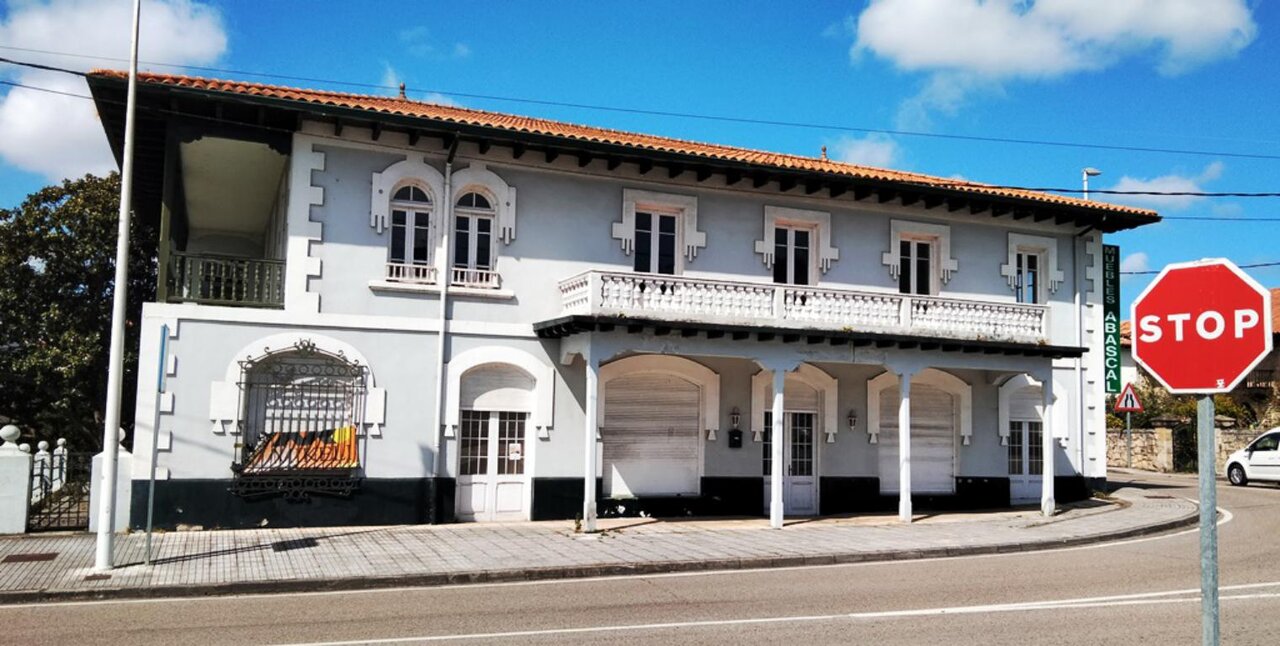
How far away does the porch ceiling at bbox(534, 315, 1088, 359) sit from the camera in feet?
55.0

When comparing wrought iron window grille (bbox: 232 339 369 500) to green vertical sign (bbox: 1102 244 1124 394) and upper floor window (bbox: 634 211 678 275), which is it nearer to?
upper floor window (bbox: 634 211 678 275)

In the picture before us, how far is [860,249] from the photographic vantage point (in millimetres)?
20734

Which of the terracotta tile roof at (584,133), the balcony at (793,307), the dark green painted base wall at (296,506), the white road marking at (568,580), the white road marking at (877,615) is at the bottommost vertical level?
the white road marking at (568,580)

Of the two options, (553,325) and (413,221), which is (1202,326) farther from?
(413,221)

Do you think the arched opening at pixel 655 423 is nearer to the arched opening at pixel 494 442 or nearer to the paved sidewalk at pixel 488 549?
the paved sidewalk at pixel 488 549

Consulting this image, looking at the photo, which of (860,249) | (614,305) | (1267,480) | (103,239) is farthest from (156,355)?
(1267,480)

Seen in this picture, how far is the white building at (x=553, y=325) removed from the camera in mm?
16250

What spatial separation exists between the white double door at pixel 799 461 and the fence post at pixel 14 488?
41.9 feet

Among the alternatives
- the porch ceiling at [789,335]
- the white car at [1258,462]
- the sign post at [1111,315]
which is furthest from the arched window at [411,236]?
the white car at [1258,462]

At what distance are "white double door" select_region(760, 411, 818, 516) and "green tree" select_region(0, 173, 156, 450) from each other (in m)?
19.3

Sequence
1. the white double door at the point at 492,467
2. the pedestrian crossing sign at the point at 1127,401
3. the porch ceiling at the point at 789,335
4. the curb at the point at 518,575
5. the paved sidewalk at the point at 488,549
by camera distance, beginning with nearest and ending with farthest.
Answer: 1. the curb at the point at 518,575
2. the paved sidewalk at the point at 488,549
3. the porch ceiling at the point at 789,335
4. the white double door at the point at 492,467
5. the pedestrian crossing sign at the point at 1127,401

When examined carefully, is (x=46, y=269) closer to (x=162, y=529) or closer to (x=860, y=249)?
(x=162, y=529)

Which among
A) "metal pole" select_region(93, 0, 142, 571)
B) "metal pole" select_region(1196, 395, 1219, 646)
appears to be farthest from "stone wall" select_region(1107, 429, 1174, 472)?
"metal pole" select_region(1196, 395, 1219, 646)

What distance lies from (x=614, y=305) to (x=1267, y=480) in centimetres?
2087
